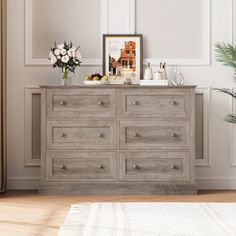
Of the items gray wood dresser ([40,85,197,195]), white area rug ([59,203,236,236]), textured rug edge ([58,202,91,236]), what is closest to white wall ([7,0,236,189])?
gray wood dresser ([40,85,197,195])

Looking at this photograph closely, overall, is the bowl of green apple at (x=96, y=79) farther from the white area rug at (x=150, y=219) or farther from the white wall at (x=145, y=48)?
the white area rug at (x=150, y=219)

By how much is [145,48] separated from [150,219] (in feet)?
6.77

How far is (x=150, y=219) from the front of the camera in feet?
11.8

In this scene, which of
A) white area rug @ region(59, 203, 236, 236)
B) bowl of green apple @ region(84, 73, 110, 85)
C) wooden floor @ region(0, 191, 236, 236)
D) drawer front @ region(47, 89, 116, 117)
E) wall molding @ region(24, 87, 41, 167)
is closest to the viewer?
white area rug @ region(59, 203, 236, 236)

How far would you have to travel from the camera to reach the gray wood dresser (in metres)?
4.77

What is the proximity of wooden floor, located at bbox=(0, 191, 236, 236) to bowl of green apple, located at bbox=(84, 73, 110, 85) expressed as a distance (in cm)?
98

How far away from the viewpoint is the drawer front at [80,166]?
15.6 feet

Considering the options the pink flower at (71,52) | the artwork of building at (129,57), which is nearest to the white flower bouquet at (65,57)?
the pink flower at (71,52)

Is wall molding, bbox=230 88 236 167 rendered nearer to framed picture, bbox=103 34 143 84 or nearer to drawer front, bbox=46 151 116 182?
framed picture, bbox=103 34 143 84

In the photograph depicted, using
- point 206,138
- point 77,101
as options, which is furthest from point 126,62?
point 206,138

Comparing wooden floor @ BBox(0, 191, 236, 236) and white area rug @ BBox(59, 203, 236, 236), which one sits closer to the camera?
white area rug @ BBox(59, 203, 236, 236)

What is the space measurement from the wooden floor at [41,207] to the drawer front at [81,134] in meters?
0.44

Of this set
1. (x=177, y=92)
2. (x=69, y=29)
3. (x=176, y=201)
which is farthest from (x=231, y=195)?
(x=69, y=29)

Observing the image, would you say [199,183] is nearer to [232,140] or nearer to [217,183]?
[217,183]
